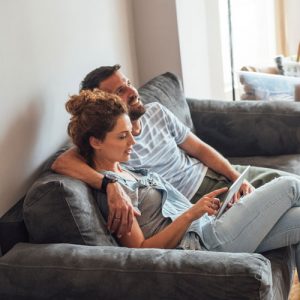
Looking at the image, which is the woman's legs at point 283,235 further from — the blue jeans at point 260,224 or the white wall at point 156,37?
the white wall at point 156,37

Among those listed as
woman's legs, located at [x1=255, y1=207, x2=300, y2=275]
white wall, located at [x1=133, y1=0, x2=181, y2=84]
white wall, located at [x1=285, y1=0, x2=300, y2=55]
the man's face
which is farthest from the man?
white wall, located at [x1=285, y1=0, x2=300, y2=55]

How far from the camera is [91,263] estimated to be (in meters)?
1.45

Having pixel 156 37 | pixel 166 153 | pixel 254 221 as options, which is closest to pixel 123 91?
pixel 166 153

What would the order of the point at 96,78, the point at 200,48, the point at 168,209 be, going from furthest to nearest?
the point at 200,48, the point at 96,78, the point at 168,209

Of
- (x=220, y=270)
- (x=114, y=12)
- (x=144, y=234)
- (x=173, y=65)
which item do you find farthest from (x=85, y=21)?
(x=220, y=270)

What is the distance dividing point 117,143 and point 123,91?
1.21 feet

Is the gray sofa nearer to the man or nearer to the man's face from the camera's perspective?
the man

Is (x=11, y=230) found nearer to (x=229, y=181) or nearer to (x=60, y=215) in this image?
(x=60, y=215)

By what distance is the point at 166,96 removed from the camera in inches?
100

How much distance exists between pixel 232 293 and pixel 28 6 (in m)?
1.18

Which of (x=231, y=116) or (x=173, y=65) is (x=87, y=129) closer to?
(x=231, y=116)

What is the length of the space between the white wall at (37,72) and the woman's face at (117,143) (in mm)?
282

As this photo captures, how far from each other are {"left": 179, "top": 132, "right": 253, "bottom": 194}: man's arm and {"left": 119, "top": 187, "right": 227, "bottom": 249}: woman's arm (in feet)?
1.94

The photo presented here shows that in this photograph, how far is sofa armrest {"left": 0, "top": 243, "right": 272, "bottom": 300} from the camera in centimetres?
133
